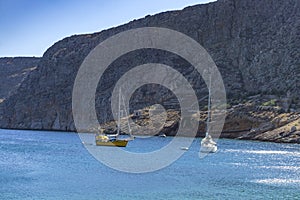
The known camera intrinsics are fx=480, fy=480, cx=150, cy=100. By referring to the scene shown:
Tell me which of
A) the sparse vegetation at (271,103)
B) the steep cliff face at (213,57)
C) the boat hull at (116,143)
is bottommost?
the boat hull at (116,143)

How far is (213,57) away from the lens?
147250 millimetres

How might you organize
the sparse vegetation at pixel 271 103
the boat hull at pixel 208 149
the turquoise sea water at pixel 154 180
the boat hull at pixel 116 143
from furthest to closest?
1. the sparse vegetation at pixel 271 103
2. the boat hull at pixel 116 143
3. the boat hull at pixel 208 149
4. the turquoise sea water at pixel 154 180

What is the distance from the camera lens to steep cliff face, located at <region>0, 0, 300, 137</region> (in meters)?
131

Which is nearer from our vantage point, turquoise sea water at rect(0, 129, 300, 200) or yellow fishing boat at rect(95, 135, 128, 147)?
turquoise sea water at rect(0, 129, 300, 200)

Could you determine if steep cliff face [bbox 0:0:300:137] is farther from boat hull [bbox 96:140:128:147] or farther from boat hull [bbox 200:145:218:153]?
boat hull [bbox 96:140:128:147]

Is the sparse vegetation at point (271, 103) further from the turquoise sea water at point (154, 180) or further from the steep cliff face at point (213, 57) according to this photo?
the turquoise sea water at point (154, 180)

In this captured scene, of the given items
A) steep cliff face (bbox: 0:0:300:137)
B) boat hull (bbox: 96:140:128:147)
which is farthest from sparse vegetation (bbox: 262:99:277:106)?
boat hull (bbox: 96:140:128:147)

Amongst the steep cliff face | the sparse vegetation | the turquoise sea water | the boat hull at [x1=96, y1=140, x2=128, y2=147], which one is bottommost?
the boat hull at [x1=96, y1=140, x2=128, y2=147]

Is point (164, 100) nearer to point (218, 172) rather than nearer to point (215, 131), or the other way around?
point (215, 131)

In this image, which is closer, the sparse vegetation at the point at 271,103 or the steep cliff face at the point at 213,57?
the sparse vegetation at the point at 271,103

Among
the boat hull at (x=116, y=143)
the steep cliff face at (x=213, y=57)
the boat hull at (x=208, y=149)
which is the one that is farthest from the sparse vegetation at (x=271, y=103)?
the boat hull at (x=116, y=143)

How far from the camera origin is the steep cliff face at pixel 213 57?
131 meters

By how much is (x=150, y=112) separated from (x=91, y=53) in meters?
49.5

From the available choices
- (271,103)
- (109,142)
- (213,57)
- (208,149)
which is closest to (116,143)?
(109,142)
